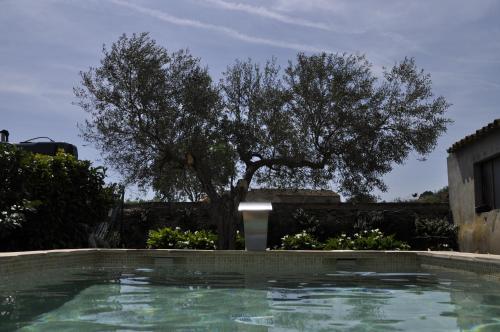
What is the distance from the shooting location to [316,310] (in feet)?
17.7

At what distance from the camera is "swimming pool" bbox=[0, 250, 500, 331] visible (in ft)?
15.3

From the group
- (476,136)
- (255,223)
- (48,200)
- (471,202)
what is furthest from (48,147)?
(471,202)

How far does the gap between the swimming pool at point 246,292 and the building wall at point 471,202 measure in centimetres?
305

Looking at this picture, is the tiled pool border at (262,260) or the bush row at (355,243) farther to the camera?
the bush row at (355,243)

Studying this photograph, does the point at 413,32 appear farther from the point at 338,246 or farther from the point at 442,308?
the point at 442,308

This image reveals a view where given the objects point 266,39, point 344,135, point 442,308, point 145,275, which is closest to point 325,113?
point 344,135

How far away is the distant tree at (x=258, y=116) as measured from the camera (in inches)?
480

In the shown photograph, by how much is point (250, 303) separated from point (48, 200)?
20.3ft

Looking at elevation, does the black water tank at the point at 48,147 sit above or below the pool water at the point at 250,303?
above

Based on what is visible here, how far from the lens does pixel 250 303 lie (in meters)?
5.88

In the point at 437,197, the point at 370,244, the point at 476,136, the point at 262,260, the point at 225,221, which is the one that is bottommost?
the point at 262,260

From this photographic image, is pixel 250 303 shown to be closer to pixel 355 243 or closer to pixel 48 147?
pixel 355 243

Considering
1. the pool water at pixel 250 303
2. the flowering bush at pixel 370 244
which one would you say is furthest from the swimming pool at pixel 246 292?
the flowering bush at pixel 370 244

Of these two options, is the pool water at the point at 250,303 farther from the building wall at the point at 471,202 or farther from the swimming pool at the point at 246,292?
the building wall at the point at 471,202
